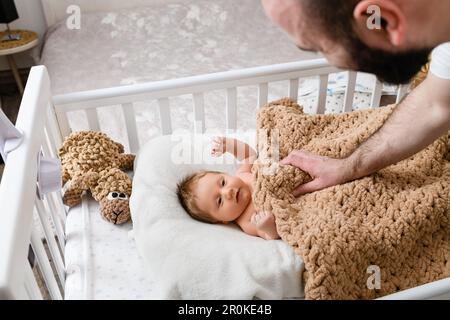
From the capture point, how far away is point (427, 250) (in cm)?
71

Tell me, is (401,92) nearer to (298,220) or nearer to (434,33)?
(298,220)

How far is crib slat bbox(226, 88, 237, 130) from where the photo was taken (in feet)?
3.08

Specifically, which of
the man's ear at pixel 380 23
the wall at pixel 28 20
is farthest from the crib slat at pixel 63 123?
the wall at pixel 28 20

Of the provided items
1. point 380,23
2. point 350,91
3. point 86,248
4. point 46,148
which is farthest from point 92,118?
point 380,23

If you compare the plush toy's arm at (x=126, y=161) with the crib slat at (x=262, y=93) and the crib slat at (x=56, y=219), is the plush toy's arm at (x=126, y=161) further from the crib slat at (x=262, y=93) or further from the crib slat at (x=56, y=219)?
the crib slat at (x=262, y=93)

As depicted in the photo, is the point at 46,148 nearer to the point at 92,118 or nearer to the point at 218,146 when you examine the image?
the point at 92,118

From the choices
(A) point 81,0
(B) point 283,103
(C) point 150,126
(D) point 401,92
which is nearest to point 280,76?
(B) point 283,103

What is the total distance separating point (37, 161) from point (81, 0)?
1262 millimetres

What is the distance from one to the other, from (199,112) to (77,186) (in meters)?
0.28

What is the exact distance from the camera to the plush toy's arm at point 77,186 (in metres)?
0.84

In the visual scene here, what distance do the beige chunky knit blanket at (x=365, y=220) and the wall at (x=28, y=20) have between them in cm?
138

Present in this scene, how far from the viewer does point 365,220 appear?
708mm

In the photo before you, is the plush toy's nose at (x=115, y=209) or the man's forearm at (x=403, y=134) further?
the plush toy's nose at (x=115, y=209)

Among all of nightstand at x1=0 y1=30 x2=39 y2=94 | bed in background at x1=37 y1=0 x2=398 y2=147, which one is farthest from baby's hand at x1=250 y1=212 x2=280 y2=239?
nightstand at x1=0 y1=30 x2=39 y2=94
